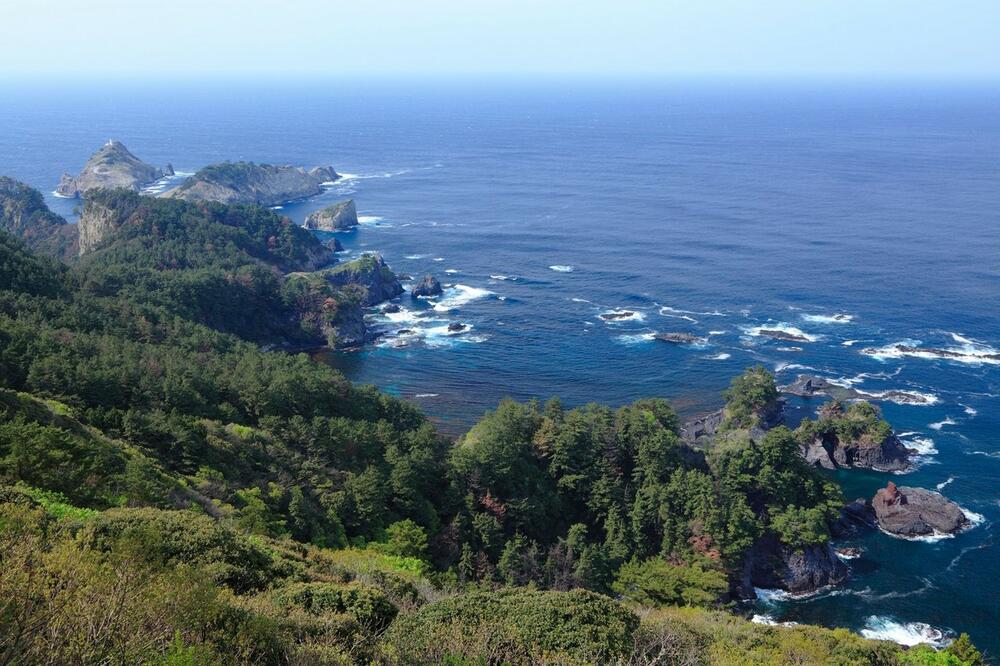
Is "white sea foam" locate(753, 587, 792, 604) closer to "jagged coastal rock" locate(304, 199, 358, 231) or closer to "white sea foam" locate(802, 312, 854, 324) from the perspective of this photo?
"white sea foam" locate(802, 312, 854, 324)

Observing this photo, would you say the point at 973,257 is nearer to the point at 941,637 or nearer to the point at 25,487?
the point at 941,637

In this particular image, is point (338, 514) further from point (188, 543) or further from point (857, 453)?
point (857, 453)

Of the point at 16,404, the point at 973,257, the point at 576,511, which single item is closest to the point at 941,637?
the point at 576,511

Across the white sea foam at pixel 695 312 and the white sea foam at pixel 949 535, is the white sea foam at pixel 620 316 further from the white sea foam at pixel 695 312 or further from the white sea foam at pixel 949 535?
the white sea foam at pixel 949 535

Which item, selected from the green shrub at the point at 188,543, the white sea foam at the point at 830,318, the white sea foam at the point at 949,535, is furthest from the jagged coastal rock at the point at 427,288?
the green shrub at the point at 188,543

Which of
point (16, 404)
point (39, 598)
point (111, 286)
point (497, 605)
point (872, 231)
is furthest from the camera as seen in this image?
point (872, 231)

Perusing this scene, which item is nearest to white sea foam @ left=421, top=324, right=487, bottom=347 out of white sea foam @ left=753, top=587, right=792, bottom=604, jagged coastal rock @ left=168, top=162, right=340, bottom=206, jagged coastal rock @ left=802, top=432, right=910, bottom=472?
jagged coastal rock @ left=802, top=432, right=910, bottom=472

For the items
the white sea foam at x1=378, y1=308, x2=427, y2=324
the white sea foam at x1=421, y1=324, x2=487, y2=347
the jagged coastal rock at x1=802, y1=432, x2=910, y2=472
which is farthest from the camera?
the white sea foam at x1=378, y1=308, x2=427, y2=324

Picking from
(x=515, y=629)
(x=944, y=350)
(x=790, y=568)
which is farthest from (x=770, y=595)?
(x=944, y=350)
